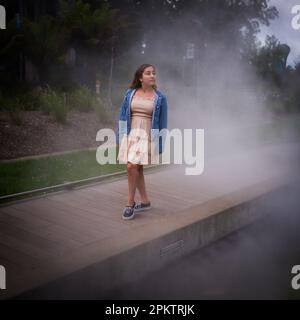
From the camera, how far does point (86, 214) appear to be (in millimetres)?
2930

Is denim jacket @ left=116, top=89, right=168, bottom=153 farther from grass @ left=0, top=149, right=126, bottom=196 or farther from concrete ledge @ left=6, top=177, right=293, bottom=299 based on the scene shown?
grass @ left=0, top=149, right=126, bottom=196

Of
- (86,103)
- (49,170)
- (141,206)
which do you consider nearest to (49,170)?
(49,170)

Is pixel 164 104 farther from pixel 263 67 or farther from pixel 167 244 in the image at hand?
pixel 263 67

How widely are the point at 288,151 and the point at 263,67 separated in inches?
53.1

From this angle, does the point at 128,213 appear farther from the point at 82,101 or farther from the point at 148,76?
the point at 82,101

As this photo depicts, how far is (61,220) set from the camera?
2.79 metres

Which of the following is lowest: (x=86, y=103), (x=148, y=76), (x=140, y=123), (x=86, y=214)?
(x=86, y=214)

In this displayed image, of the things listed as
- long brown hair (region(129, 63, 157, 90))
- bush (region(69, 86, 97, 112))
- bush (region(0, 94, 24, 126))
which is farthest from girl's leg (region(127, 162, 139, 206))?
bush (region(69, 86, 97, 112))

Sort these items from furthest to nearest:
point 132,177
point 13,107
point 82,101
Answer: point 82,101
point 13,107
point 132,177

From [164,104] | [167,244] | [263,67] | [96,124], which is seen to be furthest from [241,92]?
[167,244]

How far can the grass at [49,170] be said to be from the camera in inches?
138

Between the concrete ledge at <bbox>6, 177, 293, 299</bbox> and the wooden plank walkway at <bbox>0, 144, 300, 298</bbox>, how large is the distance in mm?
22

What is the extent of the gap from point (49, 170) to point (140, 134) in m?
1.48

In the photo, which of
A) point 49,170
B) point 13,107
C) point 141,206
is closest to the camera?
point 141,206
